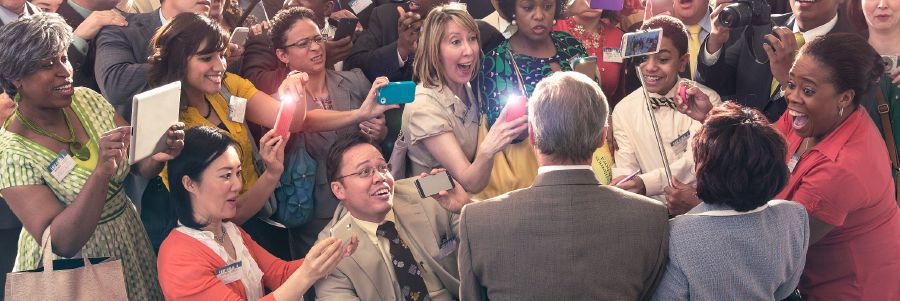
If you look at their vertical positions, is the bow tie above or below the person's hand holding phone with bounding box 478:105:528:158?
below

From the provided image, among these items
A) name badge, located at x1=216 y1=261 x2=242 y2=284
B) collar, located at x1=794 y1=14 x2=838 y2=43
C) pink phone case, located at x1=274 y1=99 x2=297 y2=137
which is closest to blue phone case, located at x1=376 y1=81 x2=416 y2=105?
pink phone case, located at x1=274 y1=99 x2=297 y2=137

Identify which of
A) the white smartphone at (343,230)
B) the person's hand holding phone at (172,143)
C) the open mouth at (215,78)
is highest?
the open mouth at (215,78)

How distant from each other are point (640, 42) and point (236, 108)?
143cm

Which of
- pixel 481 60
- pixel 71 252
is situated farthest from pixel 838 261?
pixel 71 252

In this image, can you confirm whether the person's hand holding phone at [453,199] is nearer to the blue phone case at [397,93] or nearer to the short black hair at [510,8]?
the blue phone case at [397,93]

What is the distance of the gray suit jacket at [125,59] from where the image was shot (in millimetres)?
3557

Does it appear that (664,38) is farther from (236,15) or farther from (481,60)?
(236,15)

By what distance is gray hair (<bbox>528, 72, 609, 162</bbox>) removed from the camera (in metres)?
2.50

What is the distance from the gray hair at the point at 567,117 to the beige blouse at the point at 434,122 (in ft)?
3.76

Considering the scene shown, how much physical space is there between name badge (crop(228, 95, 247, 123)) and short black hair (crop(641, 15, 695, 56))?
64.3 inches

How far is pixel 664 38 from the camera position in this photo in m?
3.96

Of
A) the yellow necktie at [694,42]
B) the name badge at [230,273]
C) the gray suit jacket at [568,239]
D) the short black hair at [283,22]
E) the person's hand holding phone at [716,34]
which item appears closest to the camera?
the gray suit jacket at [568,239]

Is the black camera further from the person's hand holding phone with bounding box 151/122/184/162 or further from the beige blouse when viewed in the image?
the person's hand holding phone with bounding box 151/122/184/162

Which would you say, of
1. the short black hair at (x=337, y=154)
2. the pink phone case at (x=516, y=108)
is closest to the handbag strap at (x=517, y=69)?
the pink phone case at (x=516, y=108)
